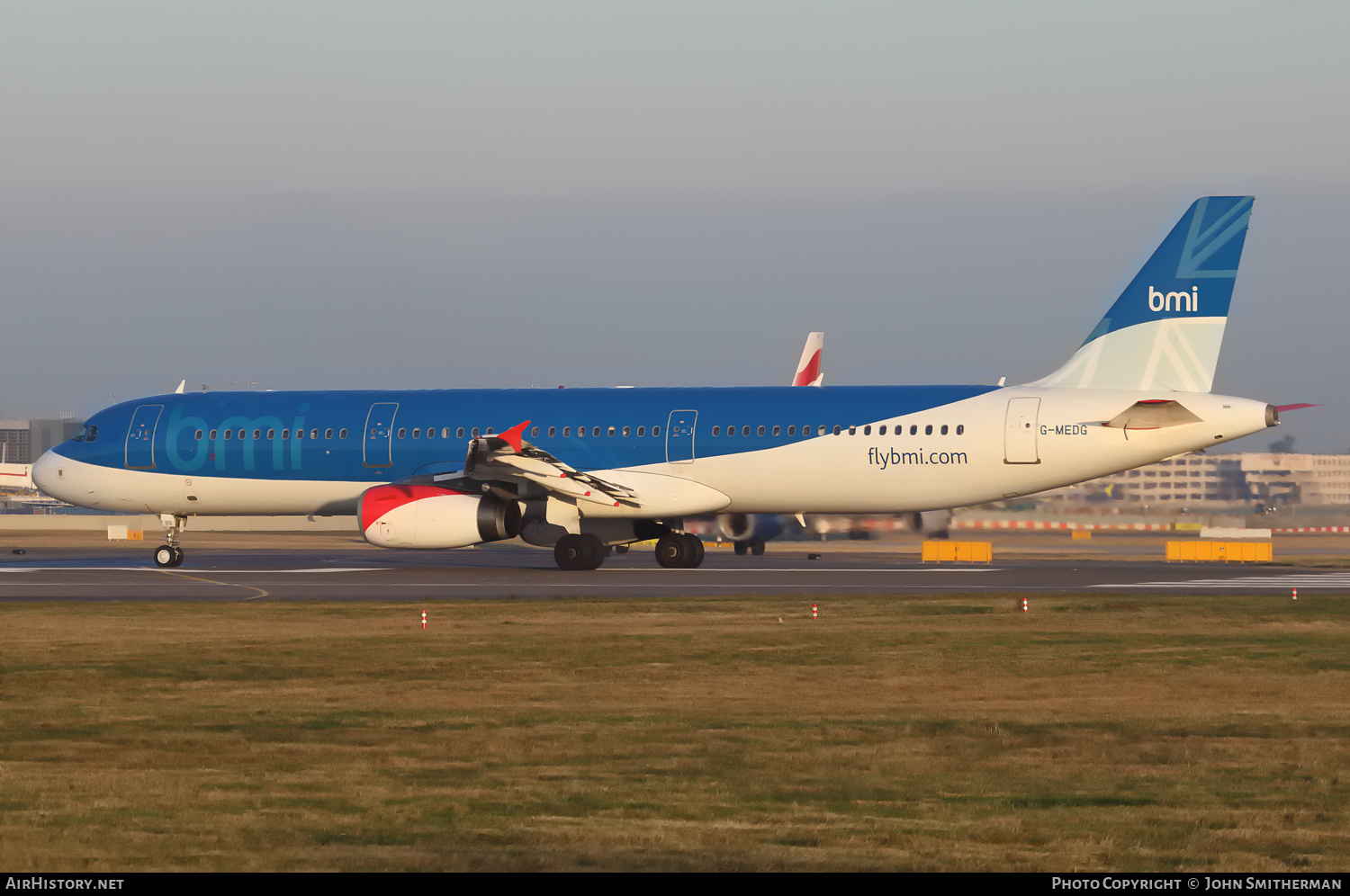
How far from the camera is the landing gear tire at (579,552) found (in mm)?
35688

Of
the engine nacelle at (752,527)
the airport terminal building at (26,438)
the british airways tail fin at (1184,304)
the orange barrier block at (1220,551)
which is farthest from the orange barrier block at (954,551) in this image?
the airport terminal building at (26,438)

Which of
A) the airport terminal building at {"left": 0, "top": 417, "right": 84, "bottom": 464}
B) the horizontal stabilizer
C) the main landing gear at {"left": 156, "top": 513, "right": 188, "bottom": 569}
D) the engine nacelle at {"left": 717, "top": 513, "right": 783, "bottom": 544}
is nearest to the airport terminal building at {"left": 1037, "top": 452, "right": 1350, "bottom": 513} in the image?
the engine nacelle at {"left": 717, "top": 513, "right": 783, "bottom": 544}

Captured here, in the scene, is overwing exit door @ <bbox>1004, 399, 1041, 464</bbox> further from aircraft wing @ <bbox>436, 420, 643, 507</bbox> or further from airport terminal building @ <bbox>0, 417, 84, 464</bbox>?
airport terminal building @ <bbox>0, 417, 84, 464</bbox>

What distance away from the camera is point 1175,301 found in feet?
109

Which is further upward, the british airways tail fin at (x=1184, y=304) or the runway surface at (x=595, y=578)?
Result: the british airways tail fin at (x=1184, y=304)

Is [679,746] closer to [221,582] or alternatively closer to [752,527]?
[221,582]

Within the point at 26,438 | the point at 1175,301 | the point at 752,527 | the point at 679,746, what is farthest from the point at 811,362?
the point at 26,438

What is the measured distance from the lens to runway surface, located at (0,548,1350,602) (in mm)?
29062

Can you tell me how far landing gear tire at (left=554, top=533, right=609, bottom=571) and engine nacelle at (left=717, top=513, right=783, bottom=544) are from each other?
16.2ft

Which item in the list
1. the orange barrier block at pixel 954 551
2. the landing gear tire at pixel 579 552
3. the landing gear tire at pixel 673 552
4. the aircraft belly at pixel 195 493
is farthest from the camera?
the orange barrier block at pixel 954 551

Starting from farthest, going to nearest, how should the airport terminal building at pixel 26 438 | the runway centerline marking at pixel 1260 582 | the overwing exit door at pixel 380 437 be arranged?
the airport terminal building at pixel 26 438 → the overwing exit door at pixel 380 437 → the runway centerline marking at pixel 1260 582

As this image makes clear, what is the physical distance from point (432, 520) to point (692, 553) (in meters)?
6.90

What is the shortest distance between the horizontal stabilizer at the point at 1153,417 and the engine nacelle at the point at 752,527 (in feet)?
36.1

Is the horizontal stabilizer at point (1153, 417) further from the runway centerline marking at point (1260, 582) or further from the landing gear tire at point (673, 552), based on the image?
the landing gear tire at point (673, 552)
